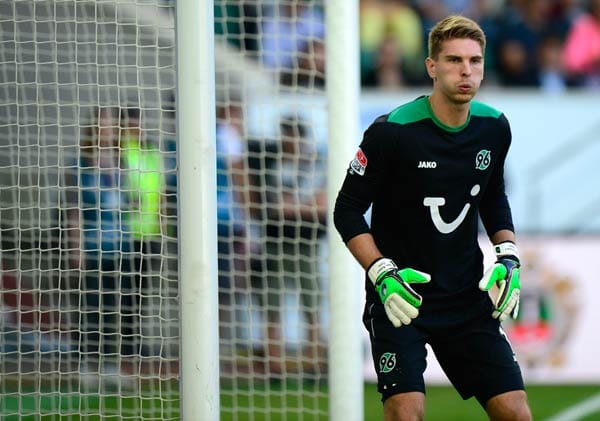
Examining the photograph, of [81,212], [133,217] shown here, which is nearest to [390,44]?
[133,217]

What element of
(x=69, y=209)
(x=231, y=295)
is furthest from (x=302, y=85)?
(x=69, y=209)

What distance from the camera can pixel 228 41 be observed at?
941cm

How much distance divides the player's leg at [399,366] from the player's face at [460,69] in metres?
0.96

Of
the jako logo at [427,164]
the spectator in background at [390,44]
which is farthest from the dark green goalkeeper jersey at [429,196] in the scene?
the spectator in background at [390,44]

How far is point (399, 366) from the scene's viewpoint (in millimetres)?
5125

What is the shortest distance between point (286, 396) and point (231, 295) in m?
0.86

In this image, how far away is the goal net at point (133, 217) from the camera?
6977 mm

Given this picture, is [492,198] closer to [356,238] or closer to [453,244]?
[453,244]

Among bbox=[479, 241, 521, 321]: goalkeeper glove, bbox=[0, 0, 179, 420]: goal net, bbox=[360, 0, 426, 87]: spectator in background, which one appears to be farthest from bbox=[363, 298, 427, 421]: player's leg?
bbox=[360, 0, 426, 87]: spectator in background

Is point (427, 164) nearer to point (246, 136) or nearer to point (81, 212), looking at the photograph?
point (81, 212)

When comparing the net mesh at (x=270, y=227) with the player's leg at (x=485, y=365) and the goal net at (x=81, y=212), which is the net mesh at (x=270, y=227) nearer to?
the goal net at (x=81, y=212)

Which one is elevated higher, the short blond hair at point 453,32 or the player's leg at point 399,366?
the short blond hair at point 453,32

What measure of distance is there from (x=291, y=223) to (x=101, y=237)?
60.5 inches

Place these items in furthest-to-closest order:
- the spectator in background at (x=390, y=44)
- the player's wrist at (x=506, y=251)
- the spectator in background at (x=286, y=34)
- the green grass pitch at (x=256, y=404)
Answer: the spectator in background at (x=390, y=44), the spectator in background at (x=286, y=34), the green grass pitch at (x=256, y=404), the player's wrist at (x=506, y=251)
